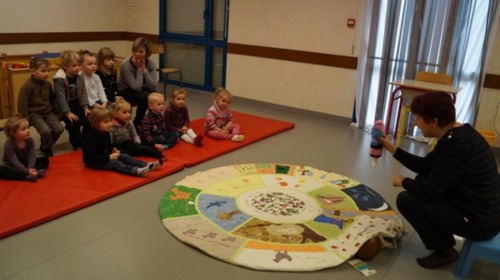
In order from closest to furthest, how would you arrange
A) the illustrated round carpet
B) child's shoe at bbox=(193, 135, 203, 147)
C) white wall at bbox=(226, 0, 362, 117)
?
the illustrated round carpet
child's shoe at bbox=(193, 135, 203, 147)
white wall at bbox=(226, 0, 362, 117)

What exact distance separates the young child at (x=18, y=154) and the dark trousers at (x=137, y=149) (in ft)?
2.43

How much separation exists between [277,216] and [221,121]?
6.67 ft

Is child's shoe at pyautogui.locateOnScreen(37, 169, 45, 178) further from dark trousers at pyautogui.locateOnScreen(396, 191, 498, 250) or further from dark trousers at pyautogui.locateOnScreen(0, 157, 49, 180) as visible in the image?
dark trousers at pyautogui.locateOnScreen(396, 191, 498, 250)

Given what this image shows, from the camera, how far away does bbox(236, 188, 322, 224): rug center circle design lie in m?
3.07

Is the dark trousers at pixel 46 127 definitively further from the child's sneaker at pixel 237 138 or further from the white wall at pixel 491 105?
the white wall at pixel 491 105

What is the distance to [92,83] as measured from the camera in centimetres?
435

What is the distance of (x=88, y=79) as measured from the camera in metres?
4.31

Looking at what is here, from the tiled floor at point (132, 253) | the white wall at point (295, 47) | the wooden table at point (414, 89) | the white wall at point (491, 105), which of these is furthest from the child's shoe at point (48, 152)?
the white wall at point (491, 105)

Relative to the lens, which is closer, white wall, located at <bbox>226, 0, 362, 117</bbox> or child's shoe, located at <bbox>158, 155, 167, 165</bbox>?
child's shoe, located at <bbox>158, 155, 167, 165</bbox>

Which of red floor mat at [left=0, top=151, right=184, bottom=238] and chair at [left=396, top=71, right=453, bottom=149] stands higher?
chair at [left=396, top=71, right=453, bottom=149]

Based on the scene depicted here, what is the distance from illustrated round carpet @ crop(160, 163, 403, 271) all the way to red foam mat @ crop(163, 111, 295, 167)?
0.37 m

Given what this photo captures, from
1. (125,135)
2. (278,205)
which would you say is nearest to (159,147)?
(125,135)

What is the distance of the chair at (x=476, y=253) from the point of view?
238cm

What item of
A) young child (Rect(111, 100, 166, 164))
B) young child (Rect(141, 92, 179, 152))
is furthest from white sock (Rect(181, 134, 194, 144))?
young child (Rect(111, 100, 166, 164))
